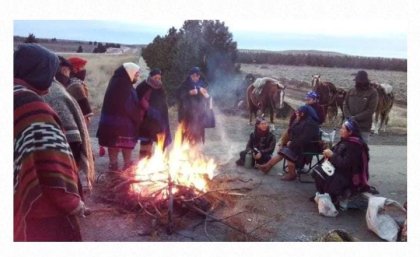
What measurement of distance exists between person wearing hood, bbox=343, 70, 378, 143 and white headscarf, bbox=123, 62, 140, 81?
239cm

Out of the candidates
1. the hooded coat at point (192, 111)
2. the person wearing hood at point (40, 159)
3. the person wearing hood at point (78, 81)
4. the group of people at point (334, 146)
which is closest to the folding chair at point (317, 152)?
the group of people at point (334, 146)

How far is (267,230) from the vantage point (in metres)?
4.21

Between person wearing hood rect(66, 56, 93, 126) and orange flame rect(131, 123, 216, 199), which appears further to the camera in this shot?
person wearing hood rect(66, 56, 93, 126)

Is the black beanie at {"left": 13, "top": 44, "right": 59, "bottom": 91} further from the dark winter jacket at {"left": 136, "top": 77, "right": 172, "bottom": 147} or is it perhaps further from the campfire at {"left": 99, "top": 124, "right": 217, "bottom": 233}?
the dark winter jacket at {"left": 136, "top": 77, "right": 172, "bottom": 147}

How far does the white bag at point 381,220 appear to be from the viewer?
4086 mm

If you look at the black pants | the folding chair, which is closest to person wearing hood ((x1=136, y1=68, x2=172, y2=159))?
the black pants

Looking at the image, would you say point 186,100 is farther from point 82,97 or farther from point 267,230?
point 267,230

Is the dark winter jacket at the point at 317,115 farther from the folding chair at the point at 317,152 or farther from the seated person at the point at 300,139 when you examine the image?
the folding chair at the point at 317,152

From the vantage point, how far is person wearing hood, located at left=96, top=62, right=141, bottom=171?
515cm

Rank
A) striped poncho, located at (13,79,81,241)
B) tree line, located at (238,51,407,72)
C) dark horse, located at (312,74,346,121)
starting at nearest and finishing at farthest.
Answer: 1. striped poncho, located at (13,79,81,241)
2. tree line, located at (238,51,407,72)
3. dark horse, located at (312,74,346,121)

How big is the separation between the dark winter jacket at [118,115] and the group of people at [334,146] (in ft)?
4.90

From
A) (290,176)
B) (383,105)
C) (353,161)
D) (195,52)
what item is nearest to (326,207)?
(353,161)

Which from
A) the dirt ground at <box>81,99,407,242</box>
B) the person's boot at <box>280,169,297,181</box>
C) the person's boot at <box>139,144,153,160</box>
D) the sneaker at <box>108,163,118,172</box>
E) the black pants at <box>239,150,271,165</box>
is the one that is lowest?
the dirt ground at <box>81,99,407,242</box>

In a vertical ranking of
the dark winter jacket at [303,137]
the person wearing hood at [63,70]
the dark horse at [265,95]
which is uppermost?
the person wearing hood at [63,70]
